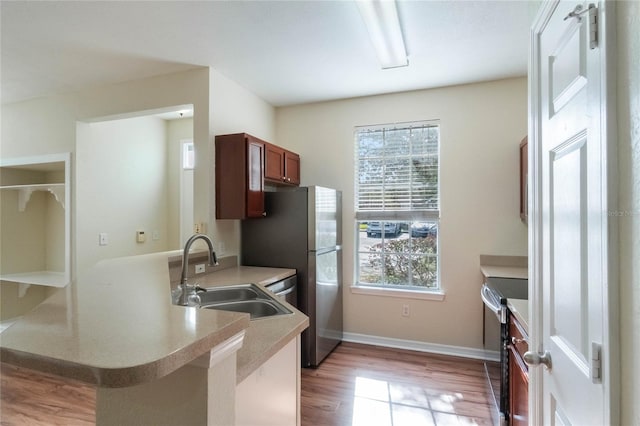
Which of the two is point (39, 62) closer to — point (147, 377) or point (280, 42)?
point (280, 42)

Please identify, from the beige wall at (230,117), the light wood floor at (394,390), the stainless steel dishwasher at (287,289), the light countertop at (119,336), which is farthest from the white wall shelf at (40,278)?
the light countertop at (119,336)

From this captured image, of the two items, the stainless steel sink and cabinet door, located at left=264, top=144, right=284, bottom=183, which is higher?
cabinet door, located at left=264, top=144, right=284, bottom=183

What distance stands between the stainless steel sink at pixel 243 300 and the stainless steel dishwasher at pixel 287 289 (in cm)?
36

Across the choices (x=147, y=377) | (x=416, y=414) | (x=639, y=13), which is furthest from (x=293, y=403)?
(x=639, y=13)

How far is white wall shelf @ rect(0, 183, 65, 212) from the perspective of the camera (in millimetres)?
3413

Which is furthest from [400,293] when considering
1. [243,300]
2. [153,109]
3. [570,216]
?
[153,109]

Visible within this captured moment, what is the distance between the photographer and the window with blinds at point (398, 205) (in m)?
3.37

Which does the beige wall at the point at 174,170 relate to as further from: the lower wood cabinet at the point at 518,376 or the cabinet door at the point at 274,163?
the lower wood cabinet at the point at 518,376

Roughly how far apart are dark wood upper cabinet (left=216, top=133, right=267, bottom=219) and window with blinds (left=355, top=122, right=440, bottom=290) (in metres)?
1.23

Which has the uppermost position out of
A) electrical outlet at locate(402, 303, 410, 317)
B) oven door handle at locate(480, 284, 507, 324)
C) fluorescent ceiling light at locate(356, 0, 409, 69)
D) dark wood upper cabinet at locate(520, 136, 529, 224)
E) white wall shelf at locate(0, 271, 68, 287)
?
fluorescent ceiling light at locate(356, 0, 409, 69)

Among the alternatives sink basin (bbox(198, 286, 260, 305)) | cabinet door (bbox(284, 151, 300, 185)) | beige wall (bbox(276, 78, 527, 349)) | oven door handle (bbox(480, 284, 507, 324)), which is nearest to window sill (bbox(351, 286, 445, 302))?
beige wall (bbox(276, 78, 527, 349))

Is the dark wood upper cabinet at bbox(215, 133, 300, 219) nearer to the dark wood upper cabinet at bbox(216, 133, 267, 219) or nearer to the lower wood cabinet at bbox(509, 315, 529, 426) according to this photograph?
the dark wood upper cabinet at bbox(216, 133, 267, 219)

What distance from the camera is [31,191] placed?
375 cm

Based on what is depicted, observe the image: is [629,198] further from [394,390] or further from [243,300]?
[394,390]
